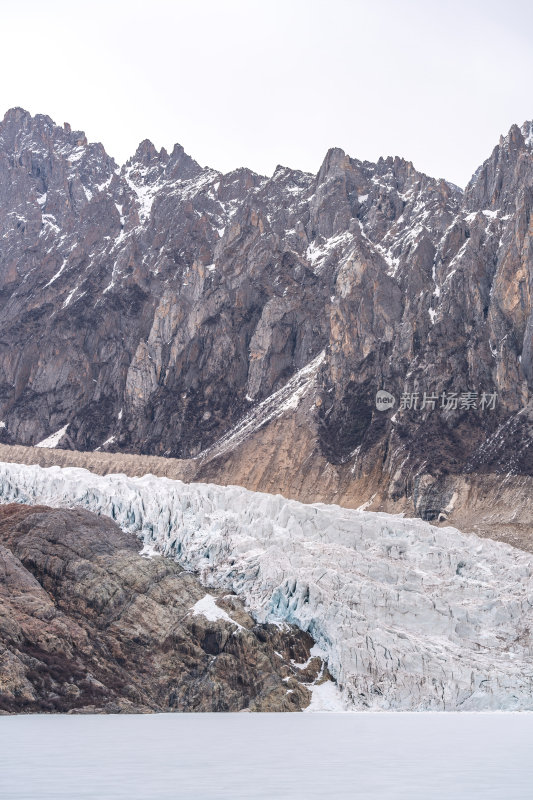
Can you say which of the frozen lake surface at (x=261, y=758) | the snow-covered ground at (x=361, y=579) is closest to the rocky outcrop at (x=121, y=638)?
the snow-covered ground at (x=361, y=579)

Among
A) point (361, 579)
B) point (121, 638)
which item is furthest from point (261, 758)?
point (361, 579)

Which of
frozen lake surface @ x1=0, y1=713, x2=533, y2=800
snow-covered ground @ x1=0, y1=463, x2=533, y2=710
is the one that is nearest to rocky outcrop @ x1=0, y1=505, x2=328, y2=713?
snow-covered ground @ x1=0, y1=463, x2=533, y2=710

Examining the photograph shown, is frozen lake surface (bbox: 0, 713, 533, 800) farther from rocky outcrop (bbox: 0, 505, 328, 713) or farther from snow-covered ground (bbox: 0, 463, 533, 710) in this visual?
snow-covered ground (bbox: 0, 463, 533, 710)

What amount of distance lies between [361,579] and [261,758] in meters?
38.0

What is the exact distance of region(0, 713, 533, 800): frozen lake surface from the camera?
35.3 meters

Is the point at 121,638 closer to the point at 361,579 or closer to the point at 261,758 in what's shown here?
the point at 361,579

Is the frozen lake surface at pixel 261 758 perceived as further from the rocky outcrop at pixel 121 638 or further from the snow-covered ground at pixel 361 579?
the snow-covered ground at pixel 361 579

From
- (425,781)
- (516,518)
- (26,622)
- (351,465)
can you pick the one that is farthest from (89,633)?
(351,465)

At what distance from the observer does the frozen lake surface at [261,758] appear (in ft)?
116

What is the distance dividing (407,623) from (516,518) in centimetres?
8516

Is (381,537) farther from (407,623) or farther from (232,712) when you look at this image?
(232,712)

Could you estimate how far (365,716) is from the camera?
67750mm

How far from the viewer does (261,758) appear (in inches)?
1732

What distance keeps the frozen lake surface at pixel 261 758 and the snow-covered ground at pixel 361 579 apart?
807 centimetres
